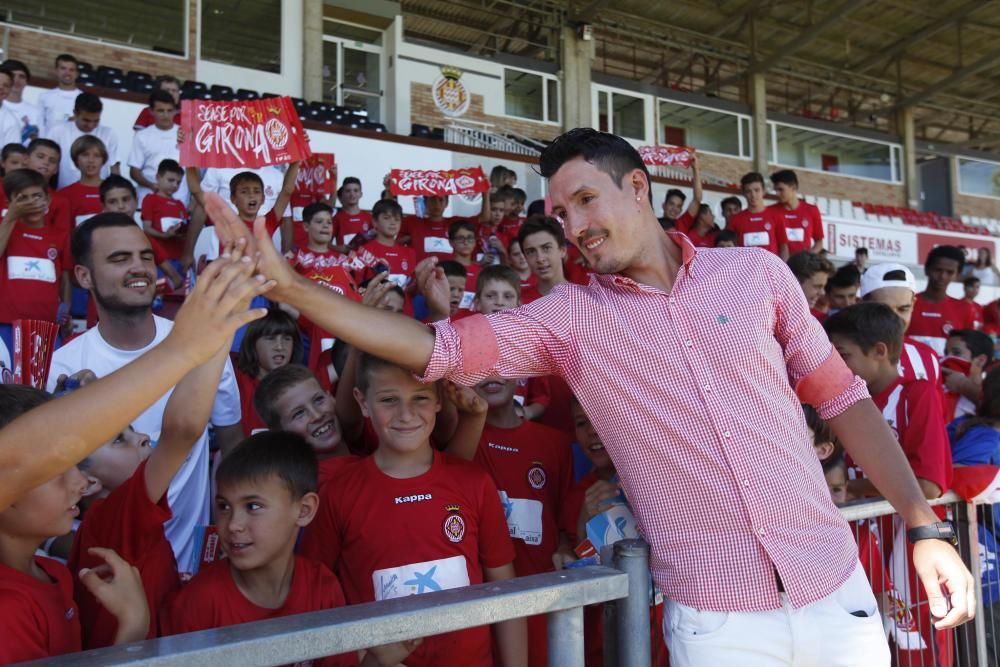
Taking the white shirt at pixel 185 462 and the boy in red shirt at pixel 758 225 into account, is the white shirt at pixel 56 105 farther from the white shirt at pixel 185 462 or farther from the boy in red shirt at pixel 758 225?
the boy in red shirt at pixel 758 225

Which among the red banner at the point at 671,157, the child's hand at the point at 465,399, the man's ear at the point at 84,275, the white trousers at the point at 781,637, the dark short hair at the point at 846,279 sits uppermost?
the red banner at the point at 671,157

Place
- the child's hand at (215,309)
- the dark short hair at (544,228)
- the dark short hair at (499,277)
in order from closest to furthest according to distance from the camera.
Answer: the child's hand at (215,309) < the dark short hair at (499,277) < the dark short hair at (544,228)

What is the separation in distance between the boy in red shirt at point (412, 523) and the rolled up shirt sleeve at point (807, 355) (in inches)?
34.6

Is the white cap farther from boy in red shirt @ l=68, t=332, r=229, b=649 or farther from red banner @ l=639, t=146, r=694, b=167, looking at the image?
red banner @ l=639, t=146, r=694, b=167

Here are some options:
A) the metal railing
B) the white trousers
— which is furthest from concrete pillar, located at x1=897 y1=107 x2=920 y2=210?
the metal railing

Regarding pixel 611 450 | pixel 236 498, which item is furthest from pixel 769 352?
pixel 236 498

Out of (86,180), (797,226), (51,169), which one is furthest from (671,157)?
(51,169)

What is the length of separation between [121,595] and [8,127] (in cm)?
741

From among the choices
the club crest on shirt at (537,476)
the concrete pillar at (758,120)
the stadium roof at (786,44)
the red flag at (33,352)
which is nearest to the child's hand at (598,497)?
the club crest on shirt at (537,476)

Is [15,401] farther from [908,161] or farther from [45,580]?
[908,161]

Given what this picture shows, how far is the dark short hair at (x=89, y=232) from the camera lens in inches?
110

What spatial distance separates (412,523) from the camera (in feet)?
6.68

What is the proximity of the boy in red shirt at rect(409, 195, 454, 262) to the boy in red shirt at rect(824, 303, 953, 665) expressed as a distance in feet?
17.3

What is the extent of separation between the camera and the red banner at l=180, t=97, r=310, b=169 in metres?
4.17
